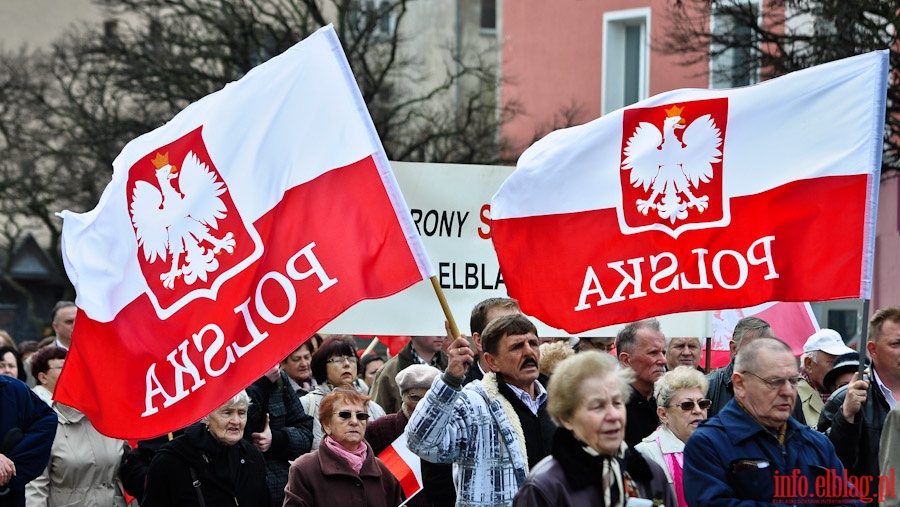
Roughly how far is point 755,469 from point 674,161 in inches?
95.7

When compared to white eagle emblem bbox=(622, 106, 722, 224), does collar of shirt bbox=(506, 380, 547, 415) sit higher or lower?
lower

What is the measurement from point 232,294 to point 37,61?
34.8 meters

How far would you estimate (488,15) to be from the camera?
4106 cm

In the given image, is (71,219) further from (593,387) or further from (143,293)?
(593,387)

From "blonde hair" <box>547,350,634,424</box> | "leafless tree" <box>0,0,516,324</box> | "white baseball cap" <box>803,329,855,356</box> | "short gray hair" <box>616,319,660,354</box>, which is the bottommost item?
"white baseball cap" <box>803,329,855,356</box>

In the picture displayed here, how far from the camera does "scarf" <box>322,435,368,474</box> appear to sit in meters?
8.10

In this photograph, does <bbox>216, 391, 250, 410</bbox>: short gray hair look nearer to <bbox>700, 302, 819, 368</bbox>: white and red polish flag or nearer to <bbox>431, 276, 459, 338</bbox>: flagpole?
<bbox>431, 276, 459, 338</bbox>: flagpole

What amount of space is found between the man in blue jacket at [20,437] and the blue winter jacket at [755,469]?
4021 millimetres

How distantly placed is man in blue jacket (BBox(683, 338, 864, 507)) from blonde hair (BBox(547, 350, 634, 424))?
0.68 meters

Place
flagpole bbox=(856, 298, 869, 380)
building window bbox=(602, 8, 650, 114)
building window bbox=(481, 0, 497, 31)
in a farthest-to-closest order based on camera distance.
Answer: building window bbox=(481, 0, 497, 31), building window bbox=(602, 8, 650, 114), flagpole bbox=(856, 298, 869, 380)

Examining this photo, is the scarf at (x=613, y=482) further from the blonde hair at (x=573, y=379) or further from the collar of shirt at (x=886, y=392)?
the collar of shirt at (x=886, y=392)

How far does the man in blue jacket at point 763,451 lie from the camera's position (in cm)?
602

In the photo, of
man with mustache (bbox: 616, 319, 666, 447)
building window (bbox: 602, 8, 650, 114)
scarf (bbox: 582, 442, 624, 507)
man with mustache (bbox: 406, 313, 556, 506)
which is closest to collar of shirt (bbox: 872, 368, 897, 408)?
man with mustache (bbox: 616, 319, 666, 447)

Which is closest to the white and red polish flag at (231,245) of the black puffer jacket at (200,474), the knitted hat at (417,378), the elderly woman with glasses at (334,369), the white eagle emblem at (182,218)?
the white eagle emblem at (182,218)
